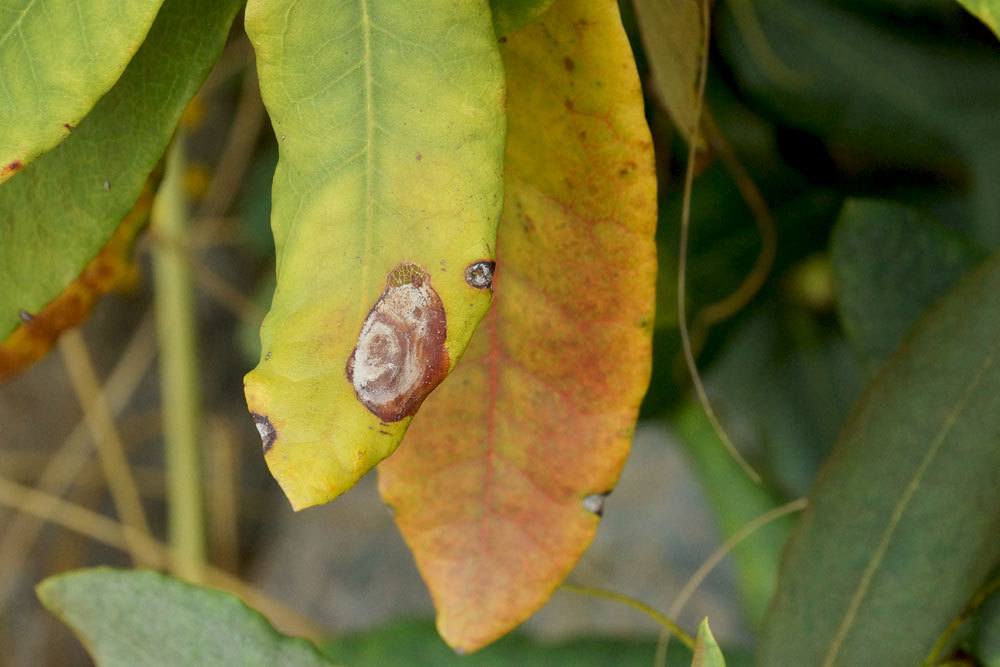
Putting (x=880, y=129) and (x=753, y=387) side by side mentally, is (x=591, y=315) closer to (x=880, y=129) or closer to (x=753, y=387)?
(x=880, y=129)

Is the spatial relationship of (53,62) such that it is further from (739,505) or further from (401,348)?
(739,505)

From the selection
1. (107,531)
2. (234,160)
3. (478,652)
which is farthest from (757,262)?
(107,531)

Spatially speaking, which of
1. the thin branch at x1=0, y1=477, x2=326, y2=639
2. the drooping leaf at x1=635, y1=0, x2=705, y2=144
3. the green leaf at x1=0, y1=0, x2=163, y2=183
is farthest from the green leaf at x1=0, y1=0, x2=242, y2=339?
the thin branch at x1=0, y1=477, x2=326, y2=639

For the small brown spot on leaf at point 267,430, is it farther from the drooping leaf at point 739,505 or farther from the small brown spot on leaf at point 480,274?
the drooping leaf at point 739,505

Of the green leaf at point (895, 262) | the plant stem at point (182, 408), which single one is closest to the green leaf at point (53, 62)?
the green leaf at point (895, 262)

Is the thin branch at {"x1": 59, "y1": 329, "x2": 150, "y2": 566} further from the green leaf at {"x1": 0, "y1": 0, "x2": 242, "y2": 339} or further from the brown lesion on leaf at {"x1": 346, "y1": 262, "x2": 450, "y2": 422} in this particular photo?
the brown lesion on leaf at {"x1": 346, "y1": 262, "x2": 450, "y2": 422}

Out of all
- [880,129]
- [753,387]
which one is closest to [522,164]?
[880,129]
